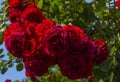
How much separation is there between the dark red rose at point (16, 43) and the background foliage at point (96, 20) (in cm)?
34

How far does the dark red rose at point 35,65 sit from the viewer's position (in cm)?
207

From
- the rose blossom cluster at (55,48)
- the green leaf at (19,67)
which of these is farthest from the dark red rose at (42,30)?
the green leaf at (19,67)

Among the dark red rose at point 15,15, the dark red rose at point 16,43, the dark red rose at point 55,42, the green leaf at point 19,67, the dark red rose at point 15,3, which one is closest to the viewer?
the dark red rose at point 55,42

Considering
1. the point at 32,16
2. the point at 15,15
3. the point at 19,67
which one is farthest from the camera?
the point at 19,67

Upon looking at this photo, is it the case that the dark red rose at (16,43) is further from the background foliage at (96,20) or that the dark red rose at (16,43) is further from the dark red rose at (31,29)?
the background foliage at (96,20)

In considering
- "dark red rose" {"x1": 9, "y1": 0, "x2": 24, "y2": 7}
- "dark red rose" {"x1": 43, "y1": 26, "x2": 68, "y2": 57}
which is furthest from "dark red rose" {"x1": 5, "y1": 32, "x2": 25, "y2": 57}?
"dark red rose" {"x1": 9, "y1": 0, "x2": 24, "y2": 7}

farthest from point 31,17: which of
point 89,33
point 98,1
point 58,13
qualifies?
point 98,1

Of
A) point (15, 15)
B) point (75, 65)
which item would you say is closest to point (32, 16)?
point (15, 15)

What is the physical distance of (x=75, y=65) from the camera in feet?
6.56

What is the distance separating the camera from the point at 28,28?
2104 mm

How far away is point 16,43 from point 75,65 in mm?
288

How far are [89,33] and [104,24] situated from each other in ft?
0.43

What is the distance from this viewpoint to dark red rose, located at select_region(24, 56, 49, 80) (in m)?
2.07

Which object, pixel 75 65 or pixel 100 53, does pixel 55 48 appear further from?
pixel 100 53
